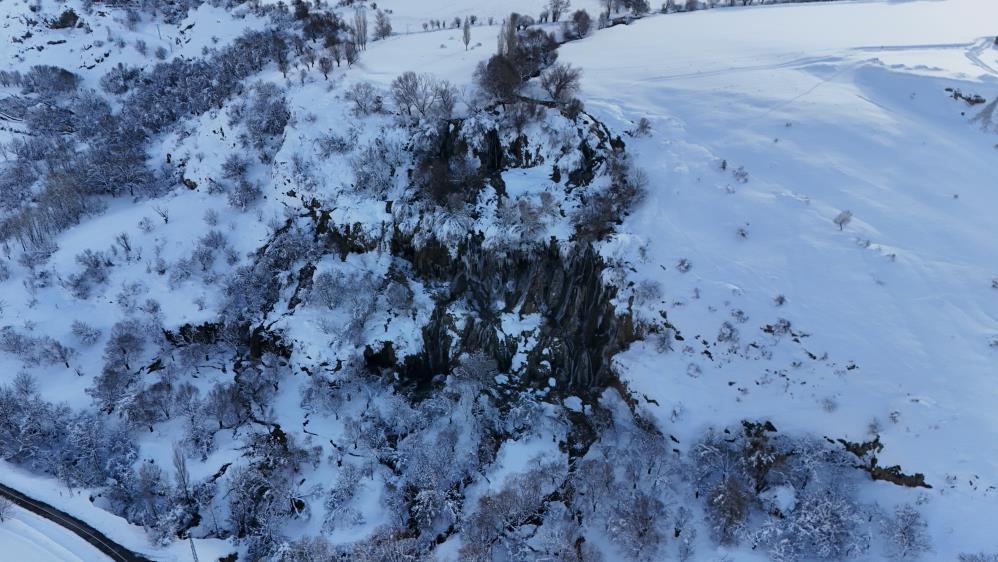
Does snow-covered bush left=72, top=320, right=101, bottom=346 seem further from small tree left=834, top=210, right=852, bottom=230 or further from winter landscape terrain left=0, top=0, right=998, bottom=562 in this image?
small tree left=834, top=210, right=852, bottom=230

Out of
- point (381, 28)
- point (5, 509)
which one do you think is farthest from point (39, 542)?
point (381, 28)

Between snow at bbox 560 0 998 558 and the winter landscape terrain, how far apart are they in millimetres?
206

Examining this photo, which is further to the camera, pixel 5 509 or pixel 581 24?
pixel 581 24

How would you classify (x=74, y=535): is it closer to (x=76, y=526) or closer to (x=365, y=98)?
(x=76, y=526)

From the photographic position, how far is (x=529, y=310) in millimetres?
36656

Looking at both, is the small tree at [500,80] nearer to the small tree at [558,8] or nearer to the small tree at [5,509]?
the small tree at [558,8]

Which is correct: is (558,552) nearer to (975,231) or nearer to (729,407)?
(729,407)

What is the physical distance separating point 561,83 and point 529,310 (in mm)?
19544

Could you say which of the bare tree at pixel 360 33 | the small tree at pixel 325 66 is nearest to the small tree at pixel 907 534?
the small tree at pixel 325 66

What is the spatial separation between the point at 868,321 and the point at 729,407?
32.0 ft

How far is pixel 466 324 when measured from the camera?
36.8 meters

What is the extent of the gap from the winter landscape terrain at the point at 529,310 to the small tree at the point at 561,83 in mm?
253

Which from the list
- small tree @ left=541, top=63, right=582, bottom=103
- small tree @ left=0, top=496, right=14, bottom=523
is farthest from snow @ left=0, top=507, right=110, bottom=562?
small tree @ left=541, top=63, right=582, bottom=103

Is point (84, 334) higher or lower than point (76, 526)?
higher
